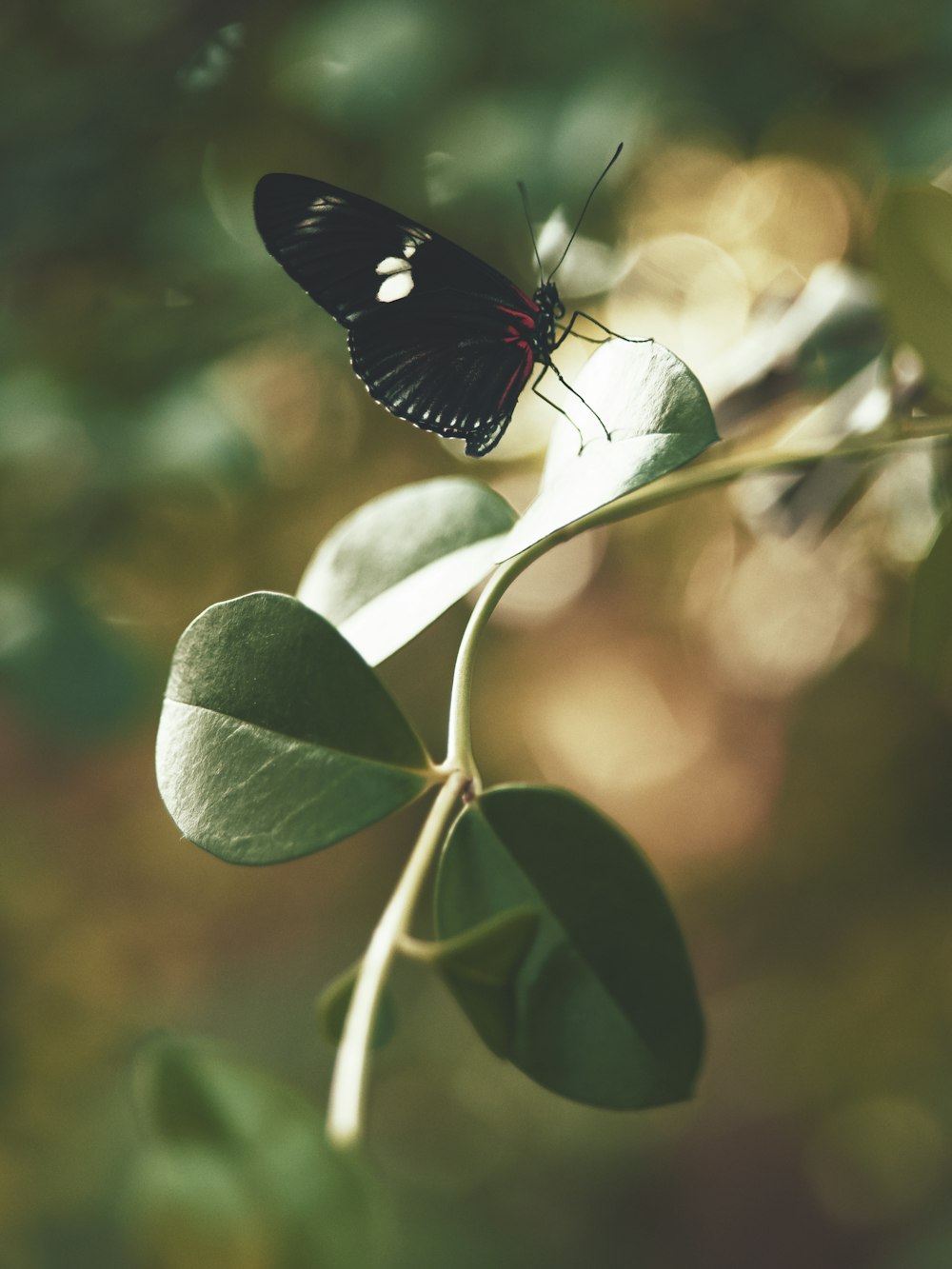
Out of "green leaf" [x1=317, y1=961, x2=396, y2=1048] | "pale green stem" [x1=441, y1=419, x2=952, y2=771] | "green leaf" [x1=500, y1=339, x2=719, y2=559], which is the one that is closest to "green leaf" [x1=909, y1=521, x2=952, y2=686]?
"pale green stem" [x1=441, y1=419, x2=952, y2=771]

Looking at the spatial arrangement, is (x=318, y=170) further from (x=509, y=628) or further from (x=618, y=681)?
(x=618, y=681)

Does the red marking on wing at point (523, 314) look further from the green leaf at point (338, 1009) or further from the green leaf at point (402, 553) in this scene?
the green leaf at point (338, 1009)

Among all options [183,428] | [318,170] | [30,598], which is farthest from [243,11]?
[30,598]

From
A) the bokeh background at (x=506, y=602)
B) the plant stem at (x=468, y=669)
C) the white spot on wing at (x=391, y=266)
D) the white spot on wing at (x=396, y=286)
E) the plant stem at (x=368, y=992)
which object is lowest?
the bokeh background at (x=506, y=602)

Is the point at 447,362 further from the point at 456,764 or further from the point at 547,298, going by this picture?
the point at 456,764

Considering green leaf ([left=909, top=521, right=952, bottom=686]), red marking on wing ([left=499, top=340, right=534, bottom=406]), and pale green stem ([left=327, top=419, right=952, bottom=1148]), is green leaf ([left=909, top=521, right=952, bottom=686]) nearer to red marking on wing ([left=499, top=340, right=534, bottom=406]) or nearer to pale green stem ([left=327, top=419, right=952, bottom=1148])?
pale green stem ([left=327, top=419, right=952, bottom=1148])

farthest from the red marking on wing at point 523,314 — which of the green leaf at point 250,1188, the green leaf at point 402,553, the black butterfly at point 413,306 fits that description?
the green leaf at point 250,1188
